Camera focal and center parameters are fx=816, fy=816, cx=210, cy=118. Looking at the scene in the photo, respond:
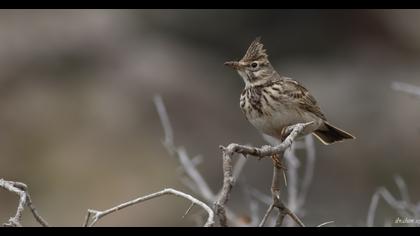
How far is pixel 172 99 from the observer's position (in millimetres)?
13031

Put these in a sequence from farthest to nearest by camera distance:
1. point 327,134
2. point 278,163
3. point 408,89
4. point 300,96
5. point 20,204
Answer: point 327,134 → point 300,96 → point 408,89 → point 278,163 → point 20,204

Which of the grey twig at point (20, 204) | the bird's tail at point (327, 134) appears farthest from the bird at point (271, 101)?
the grey twig at point (20, 204)

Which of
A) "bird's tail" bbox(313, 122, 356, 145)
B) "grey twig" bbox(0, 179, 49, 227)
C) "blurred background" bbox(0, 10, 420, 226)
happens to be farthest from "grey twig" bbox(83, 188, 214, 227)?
"blurred background" bbox(0, 10, 420, 226)

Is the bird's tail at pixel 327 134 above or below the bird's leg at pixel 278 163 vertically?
below

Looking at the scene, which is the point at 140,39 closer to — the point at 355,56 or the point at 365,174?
the point at 355,56

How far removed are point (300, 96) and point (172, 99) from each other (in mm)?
7652

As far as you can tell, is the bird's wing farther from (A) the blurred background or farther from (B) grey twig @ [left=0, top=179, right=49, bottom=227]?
(A) the blurred background

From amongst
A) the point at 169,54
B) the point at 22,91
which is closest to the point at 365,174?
the point at 169,54

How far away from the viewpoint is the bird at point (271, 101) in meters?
5.04

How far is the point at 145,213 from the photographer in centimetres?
1104

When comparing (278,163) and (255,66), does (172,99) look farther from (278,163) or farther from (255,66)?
(278,163)

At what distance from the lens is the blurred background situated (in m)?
11.3

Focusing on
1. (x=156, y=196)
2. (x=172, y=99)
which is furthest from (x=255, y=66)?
(x=172, y=99)

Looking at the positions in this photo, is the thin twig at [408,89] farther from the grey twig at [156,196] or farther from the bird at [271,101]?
the grey twig at [156,196]
